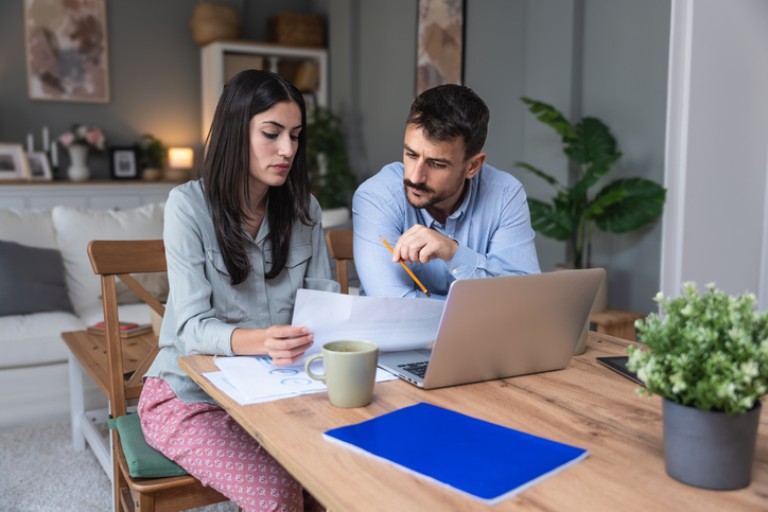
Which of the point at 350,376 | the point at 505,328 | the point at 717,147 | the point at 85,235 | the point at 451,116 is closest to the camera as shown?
the point at 350,376

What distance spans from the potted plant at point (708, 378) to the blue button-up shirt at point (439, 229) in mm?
733

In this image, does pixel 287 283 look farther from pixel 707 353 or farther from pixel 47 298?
pixel 47 298

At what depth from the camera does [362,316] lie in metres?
1.12

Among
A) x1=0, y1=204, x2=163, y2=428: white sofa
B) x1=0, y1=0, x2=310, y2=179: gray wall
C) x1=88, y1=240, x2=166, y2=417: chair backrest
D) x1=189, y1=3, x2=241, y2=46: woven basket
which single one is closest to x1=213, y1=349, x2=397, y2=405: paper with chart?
x1=88, y1=240, x2=166, y2=417: chair backrest

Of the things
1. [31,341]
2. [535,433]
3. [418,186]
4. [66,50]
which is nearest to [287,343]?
[535,433]

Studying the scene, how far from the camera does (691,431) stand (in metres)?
0.73

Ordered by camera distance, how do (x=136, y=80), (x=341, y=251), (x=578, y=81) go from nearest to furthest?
(x=341, y=251)
(x=578, y=81)
(x=136, y=80)

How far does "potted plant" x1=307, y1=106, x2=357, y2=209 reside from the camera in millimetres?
5344

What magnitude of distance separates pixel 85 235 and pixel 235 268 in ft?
7.24

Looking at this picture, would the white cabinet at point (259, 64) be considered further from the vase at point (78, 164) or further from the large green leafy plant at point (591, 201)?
the large green leafy plant at point (591, 201)

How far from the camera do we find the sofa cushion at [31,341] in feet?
8.98

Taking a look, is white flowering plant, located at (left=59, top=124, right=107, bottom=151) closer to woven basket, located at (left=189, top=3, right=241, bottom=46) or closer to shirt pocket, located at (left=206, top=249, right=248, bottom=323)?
woven basket, located at (left=189, top=3, right=241, bottom=46)

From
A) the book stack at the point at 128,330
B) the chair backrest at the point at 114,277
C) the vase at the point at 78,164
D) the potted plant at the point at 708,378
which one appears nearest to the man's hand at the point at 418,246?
the potted plant at the point at 708,378

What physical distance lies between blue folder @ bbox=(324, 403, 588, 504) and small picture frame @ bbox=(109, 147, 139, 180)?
16.8ft
